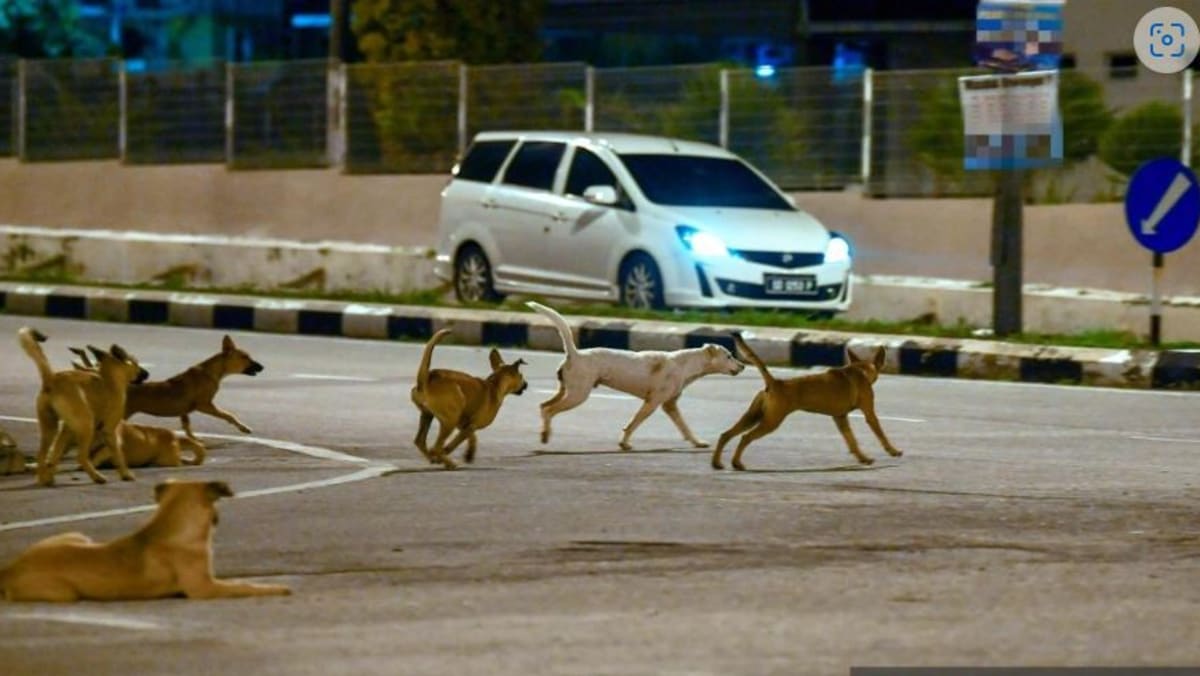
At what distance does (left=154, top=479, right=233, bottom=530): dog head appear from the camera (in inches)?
302

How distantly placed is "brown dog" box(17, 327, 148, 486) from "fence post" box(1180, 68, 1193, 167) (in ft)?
40.6

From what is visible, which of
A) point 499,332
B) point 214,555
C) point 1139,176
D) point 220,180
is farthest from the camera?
point 220,180

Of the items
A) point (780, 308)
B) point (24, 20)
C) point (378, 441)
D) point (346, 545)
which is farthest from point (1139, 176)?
point (24, 20)

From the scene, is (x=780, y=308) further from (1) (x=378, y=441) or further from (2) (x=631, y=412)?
(1) (x=378, y=441)

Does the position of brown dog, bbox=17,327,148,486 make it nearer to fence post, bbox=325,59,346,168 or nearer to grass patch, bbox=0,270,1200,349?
grass patch, bbox=0,270,1200,349

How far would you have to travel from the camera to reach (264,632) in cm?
727

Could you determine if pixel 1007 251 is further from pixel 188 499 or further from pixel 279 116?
pixel 279 116

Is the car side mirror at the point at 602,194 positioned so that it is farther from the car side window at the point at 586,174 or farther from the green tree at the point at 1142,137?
the green tree at the point at 1142,137

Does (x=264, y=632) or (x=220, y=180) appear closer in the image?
(x=264, y=632)

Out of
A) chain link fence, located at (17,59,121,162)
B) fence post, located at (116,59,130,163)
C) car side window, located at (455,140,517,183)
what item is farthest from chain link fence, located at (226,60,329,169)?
car side window, located at (455,140,517,183)

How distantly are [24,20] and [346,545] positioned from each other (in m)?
40.9

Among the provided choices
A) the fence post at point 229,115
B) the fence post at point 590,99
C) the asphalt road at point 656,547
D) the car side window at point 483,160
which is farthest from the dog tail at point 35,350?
the fence post at point 229,115

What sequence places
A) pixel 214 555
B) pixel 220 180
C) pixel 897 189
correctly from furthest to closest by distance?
pixel 220 180 → pixel 897 189 → pixel 214 555

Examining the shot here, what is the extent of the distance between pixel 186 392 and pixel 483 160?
11.0m
